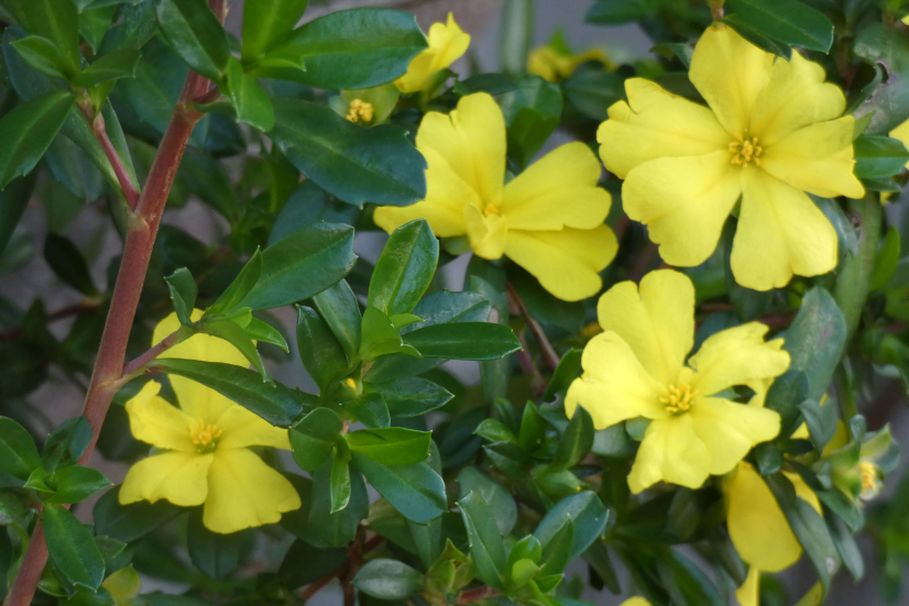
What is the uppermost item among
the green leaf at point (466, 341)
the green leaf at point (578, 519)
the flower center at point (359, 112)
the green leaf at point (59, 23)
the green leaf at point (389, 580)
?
the green leaf at point (59, 23)

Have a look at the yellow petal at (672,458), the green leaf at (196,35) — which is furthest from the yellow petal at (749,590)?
the green leaf at (196,35)

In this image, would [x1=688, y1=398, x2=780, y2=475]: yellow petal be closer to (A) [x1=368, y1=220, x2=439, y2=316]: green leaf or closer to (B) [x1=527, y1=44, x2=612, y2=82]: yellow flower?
(A) [x1=368, y1=220, x2=439, y2=316]: green leaf

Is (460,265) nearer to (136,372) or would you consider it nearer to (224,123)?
(224,123)

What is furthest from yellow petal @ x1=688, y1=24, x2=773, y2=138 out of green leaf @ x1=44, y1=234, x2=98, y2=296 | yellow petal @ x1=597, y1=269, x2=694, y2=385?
green leaf @ x1=44, y1=234, x2=98, y2=296

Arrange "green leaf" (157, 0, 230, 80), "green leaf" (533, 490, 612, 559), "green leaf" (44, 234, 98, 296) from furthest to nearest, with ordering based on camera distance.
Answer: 1. "green leaf" (44, 234, 98, 296)
2. "green leaf" (533, 490, 612, 559)
3. "green leaf" (157, 0, 230, 80)

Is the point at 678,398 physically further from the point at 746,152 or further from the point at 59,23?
the point at 59,23

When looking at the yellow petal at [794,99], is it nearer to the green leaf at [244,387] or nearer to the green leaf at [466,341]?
the green leaf at [466,341]

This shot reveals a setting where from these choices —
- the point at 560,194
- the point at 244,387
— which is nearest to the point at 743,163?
the point at 560,194
